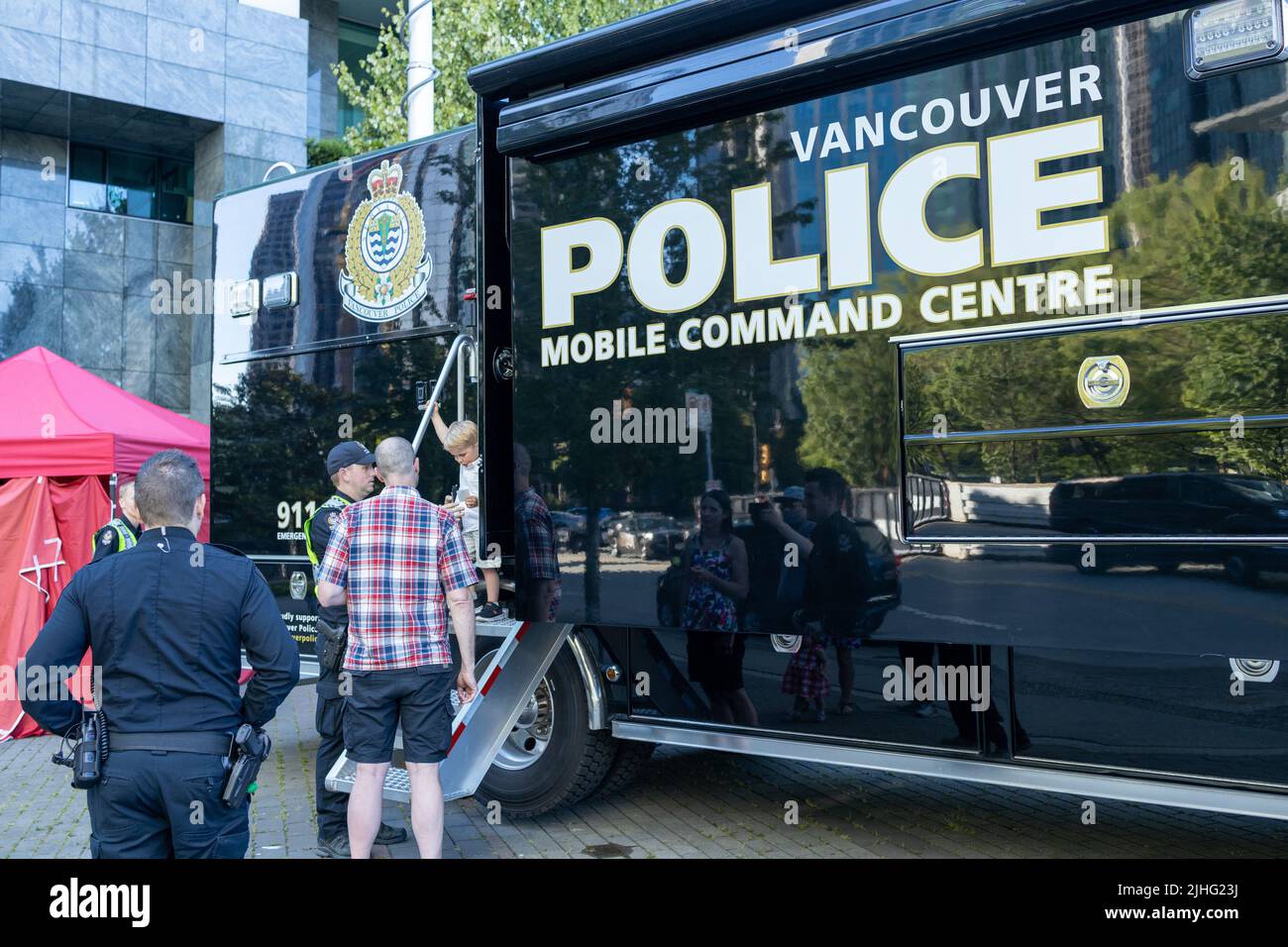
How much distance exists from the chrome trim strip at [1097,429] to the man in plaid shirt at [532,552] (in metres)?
1.59

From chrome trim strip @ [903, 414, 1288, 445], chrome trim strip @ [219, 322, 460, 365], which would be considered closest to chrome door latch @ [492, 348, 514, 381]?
chrome trim strip @ [219, 322, 460, 365]

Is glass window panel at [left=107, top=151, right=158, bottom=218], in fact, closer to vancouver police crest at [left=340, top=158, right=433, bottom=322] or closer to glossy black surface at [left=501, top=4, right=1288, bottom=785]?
vancouver police crest at [left=340, top=158, right=433, bottom=322]

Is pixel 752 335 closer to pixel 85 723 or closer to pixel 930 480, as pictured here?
pixel 930 480

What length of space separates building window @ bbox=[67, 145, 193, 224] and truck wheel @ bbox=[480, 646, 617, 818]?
16.5 metres

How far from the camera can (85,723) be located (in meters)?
3.16

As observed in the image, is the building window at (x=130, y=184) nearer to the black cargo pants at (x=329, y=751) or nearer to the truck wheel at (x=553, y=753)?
the black cargo pants at (x=329, y=751)

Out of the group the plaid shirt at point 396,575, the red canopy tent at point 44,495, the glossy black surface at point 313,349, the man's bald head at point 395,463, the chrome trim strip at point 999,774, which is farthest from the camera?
the red canopy tent at point 44,495

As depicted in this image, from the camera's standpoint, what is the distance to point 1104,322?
3330 mm

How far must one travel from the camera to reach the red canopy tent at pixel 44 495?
826cm

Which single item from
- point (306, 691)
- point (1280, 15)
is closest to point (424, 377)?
point (1280, 15)

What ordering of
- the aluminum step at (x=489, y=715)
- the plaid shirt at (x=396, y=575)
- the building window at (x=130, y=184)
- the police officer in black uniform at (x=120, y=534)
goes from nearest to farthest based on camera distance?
the plaid shirt at (x=396, y=575) → the aluminum step at (x=489, y=715) → the police officer in black uniform at (x=120, y=534) → the building window at (x=130, y=184)

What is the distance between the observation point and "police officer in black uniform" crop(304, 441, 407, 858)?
200 inches

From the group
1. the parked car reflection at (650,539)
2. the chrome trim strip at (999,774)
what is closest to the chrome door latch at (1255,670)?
the chrome trim strip at (999,774)

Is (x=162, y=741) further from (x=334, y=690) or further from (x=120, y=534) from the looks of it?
(x=120, y=534)
